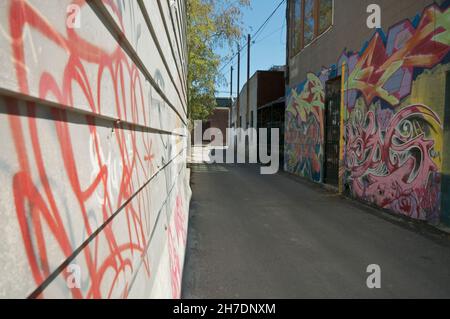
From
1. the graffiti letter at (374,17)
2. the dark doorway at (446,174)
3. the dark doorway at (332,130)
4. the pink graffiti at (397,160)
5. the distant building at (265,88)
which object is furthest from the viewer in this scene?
the distant building at (265,88)

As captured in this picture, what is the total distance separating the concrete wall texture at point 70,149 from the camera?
2.17ft

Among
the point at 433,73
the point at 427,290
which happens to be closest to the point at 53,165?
the point at 427,290

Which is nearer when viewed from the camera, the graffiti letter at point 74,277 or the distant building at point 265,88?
the graffiti letter at point 74,277

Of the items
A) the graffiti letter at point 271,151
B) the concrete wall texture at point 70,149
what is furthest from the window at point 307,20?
the concrete wall texture at point 70,149

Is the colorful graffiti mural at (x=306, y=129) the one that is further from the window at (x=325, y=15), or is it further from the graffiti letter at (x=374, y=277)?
the graffiti letter at (x=374, y=277)

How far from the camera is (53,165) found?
31.7 inches

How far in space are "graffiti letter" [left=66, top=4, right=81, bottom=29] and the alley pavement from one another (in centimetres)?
329

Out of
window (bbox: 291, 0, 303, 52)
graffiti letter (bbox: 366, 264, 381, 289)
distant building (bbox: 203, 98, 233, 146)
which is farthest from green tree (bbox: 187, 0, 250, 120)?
distant building (bbox: 203, 98, 233, 146)

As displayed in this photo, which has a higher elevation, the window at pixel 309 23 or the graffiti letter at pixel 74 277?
the window at pixel 309 23

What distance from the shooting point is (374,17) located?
8.44 m

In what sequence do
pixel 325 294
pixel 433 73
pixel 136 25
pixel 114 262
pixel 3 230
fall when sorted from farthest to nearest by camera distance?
1. pixel 433 73
2. pixel 325 294
3. pixel 136 25
4. pixel 114 262
5. pixel 3 230

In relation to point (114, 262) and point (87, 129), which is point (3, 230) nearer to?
point (87, 129)

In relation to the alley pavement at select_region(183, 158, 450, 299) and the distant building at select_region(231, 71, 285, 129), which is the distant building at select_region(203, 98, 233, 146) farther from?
the alley pavement at select_region(183, 158, 450, 299)
